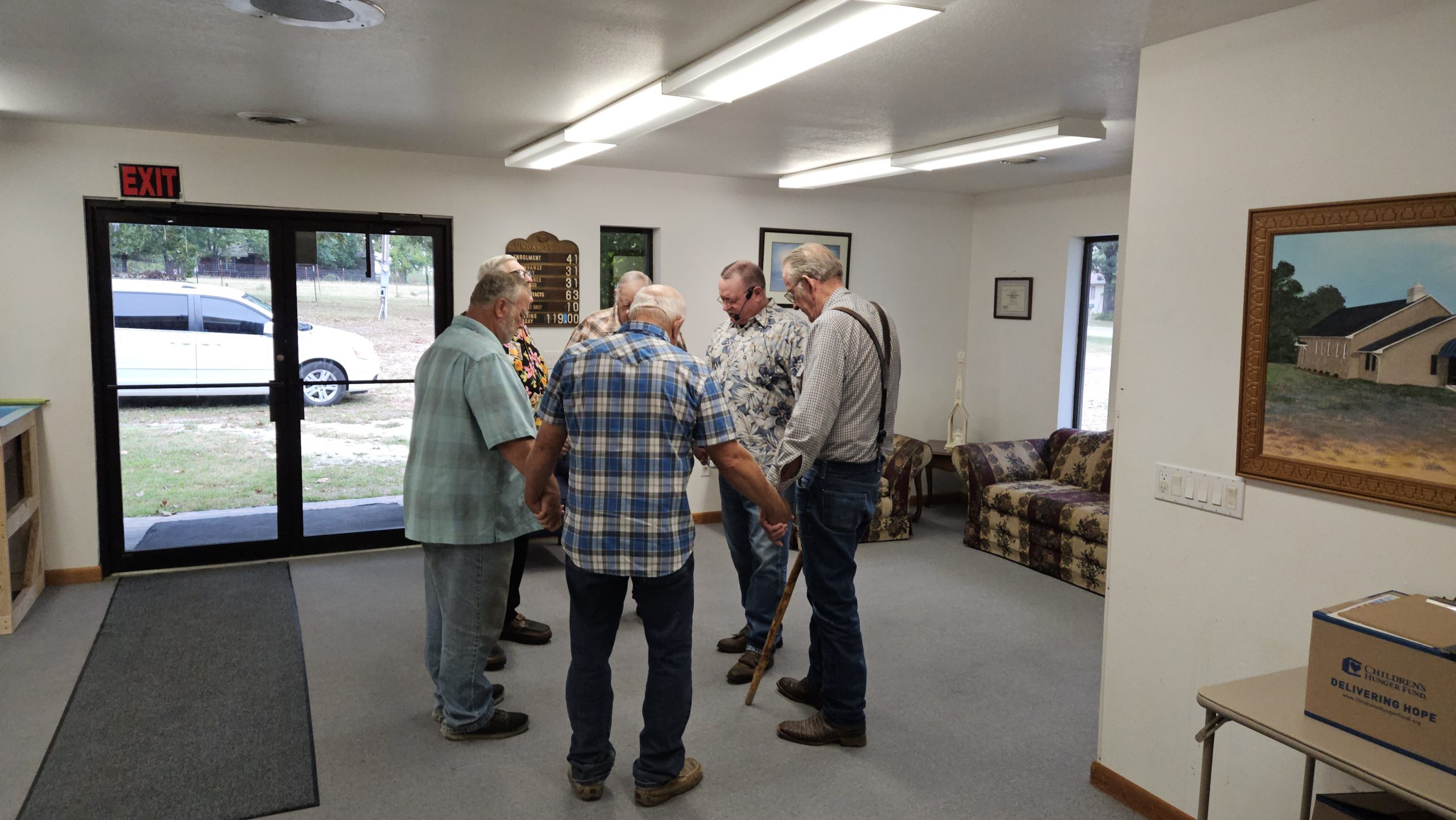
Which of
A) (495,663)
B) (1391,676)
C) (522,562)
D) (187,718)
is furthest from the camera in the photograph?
(522,562)

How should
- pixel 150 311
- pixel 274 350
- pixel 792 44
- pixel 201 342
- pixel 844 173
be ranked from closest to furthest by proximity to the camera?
pixel 792 44 → pixel 150 311 → pixel 201 342 → pixel 274 350 → pixel 844 173

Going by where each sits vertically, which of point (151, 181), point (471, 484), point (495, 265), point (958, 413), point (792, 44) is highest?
point (792, 44)

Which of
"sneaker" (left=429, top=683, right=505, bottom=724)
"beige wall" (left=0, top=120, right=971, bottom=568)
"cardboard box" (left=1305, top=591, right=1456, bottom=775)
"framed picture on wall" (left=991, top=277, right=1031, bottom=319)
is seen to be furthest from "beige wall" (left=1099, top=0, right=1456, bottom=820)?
"framed picture on wall" (left=991, top=277, right=1031, bottom=319)

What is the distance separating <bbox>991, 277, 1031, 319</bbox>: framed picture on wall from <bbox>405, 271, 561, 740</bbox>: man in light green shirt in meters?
4.68

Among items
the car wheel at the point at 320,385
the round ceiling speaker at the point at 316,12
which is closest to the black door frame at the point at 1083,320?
the car wheel at the point at 320,385

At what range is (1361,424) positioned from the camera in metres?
2.25

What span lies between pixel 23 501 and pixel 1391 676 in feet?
18.1

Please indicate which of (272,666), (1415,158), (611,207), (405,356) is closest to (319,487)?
(405,356)

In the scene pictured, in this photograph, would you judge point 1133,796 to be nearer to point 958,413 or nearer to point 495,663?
point 495,663

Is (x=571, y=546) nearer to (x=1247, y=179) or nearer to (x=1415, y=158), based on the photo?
(x=1247, y=179)

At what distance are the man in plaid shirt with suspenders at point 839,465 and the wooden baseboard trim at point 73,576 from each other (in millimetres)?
4004

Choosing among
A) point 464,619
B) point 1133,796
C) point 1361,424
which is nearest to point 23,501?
point 464,619

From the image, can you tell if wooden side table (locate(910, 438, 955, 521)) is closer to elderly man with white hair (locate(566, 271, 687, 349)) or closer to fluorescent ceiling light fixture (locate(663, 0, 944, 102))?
elderly man with white hair (locate(566, 271, 687, 349))

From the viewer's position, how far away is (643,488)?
8.23 ft
